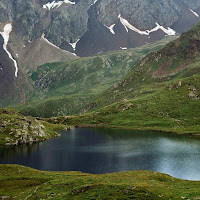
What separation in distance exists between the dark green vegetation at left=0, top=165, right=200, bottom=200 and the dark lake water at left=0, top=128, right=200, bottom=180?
19778 millimetres

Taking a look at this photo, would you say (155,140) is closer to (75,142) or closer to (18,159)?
(75,142)

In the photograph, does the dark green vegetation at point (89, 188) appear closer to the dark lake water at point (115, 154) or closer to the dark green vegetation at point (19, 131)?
the dark lake water at point (115, 154)

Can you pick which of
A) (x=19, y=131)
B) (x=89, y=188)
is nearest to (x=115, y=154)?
(x=19, y=131)

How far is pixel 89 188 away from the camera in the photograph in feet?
181

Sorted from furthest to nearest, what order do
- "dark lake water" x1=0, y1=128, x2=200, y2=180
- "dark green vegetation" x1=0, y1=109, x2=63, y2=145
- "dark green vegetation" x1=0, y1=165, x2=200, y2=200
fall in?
"dark green vegetation" x1=0, y1=109, x2=63, y2=145
"dark lake water" x1=0, y1=128, x2=200, y2=180
"dark green vegetation" x1=0, y1=165, x2=200, y2=200

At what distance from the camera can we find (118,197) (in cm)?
4925

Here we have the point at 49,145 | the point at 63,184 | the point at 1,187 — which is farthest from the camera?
the point at 49,145

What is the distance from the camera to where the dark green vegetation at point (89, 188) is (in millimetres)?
50094

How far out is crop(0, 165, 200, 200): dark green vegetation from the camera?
164 feet

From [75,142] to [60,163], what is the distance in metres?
51.0

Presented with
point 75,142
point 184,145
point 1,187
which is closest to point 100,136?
point 75,142

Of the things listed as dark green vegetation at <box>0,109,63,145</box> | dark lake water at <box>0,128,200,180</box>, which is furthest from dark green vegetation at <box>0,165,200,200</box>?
dark green vegetation at <box>0,109,63,145</box>

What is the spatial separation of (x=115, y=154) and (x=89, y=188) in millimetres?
68023

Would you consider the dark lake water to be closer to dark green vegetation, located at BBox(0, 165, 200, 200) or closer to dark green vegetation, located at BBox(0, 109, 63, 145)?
dark green vegetation, located at BBox(0, 109, 63, 145)
